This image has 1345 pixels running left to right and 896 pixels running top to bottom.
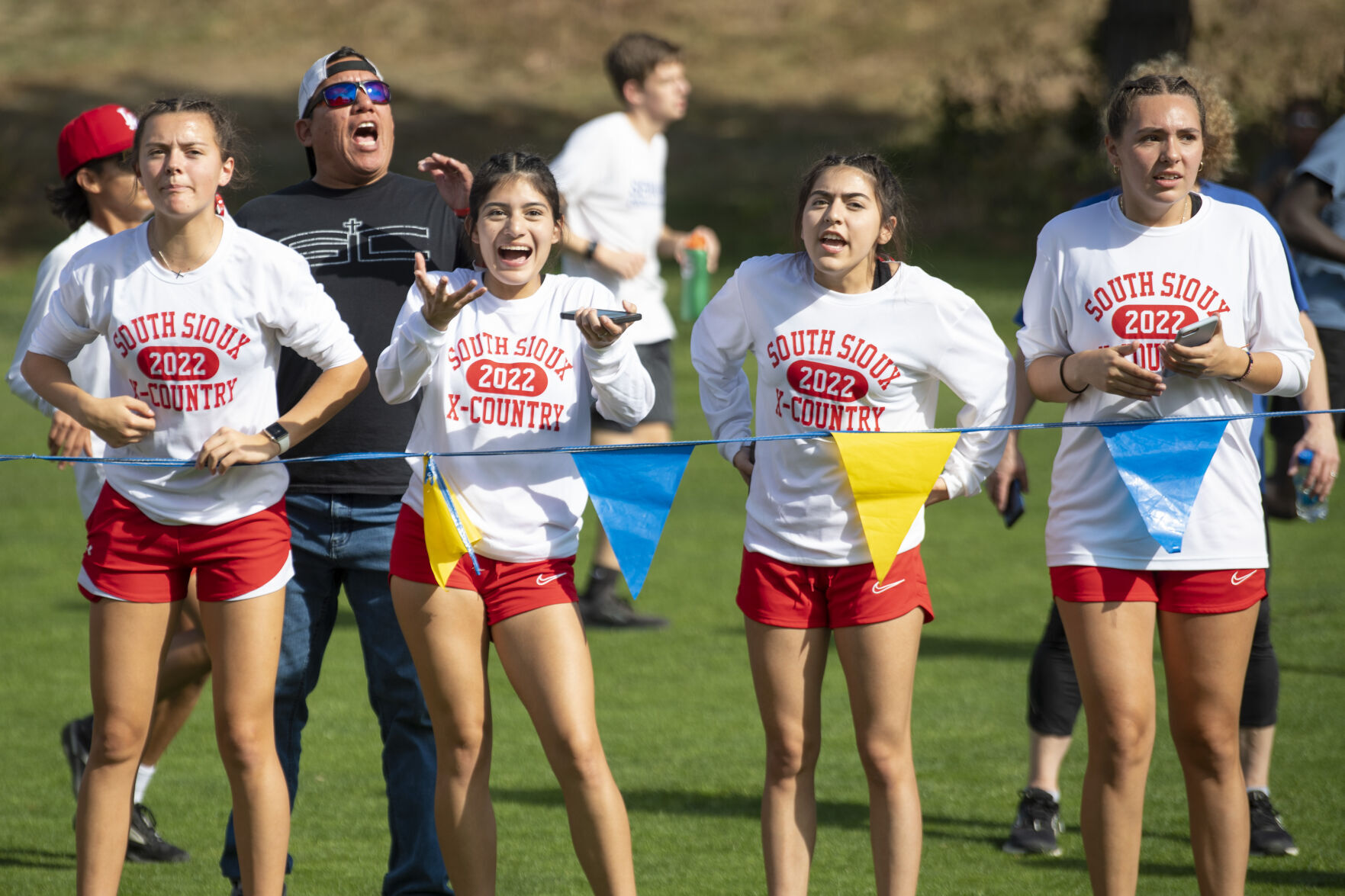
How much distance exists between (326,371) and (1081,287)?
1.83m

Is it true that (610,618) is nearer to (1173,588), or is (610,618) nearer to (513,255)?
(513,255)

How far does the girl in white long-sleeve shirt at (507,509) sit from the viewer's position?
367cm

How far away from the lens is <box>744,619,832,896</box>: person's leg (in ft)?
12.2

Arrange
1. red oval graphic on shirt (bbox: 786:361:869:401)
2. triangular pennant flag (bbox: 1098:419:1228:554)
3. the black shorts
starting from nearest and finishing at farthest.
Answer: triangular pennant flag (bbox: 1098:419:1228:554), red oval graphic on shirt (bbox: 786:361:869:401), the black shorts

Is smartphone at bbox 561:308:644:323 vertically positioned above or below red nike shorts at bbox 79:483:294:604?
above

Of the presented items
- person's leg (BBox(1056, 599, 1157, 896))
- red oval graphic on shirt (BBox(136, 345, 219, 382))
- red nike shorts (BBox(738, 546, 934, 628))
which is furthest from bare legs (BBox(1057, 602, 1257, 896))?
red oval graphic on shirt (BBox(136, 345, 219, 382))

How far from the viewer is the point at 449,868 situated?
3.83m

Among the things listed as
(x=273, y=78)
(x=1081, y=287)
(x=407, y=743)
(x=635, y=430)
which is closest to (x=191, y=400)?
(x=407, y=743)

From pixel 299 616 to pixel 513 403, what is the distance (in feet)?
3.27

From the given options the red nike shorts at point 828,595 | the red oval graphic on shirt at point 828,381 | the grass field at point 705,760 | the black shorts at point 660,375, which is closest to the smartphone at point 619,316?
the red oval graphic on shirt at point 828,381

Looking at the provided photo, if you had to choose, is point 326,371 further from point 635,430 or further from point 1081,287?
point 635,430

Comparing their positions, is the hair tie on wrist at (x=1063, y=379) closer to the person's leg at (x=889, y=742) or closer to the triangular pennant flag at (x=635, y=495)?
the person's leg at (x=889, y=742)

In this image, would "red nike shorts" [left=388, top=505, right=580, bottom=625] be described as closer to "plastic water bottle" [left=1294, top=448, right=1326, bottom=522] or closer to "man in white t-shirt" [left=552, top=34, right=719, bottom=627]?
"plastic water bottle" [left=1294, top=448, right=1326, bottom=522]

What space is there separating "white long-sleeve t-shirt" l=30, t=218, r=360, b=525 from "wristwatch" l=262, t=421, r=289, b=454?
0.05 metres
